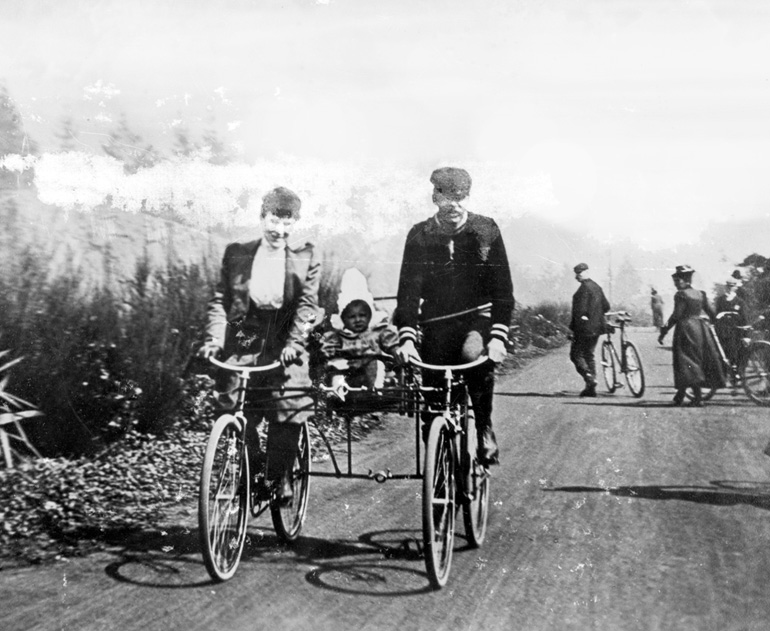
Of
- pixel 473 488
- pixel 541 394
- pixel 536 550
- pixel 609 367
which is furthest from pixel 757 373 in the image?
pixel 473 488

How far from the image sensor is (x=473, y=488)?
3.89 m

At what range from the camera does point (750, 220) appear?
4.14 metres

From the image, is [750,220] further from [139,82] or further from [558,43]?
[139,82]

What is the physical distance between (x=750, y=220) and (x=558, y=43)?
1436 millimetres

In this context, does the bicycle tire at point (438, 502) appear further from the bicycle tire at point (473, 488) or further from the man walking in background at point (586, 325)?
Result: the man walking in background at point (586, 325)

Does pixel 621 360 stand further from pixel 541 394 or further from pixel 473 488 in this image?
pixel 473 488

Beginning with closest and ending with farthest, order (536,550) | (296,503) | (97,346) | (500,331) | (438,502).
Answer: (438,502) < (536,550) < (500,331) < (296,503) < (97,346)

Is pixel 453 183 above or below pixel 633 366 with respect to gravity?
above

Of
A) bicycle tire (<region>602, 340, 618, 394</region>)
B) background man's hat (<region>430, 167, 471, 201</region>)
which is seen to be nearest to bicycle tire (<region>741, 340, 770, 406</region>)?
bicycle tire (<region>602, 340, 618, 394</region>)

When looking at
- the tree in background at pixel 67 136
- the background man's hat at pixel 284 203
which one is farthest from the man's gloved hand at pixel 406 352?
the tree in background at pixel 67 136

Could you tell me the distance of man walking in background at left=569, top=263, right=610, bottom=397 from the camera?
4152 mm

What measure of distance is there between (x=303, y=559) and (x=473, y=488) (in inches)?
36.1

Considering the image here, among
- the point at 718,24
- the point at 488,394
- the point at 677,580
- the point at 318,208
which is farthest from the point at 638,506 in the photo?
the point at 718,24

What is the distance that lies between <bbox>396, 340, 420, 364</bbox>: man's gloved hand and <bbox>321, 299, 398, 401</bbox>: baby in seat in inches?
2.3
